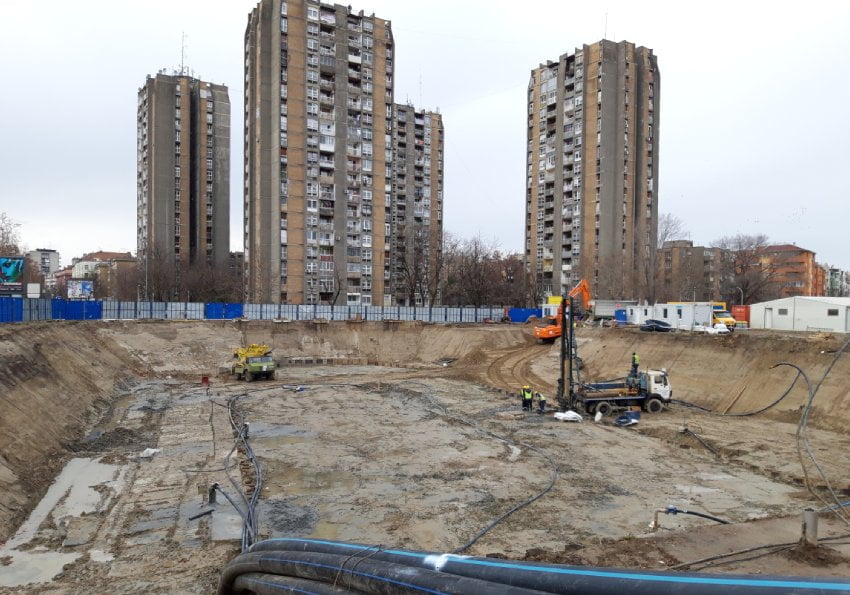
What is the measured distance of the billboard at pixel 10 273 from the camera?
41.2 metres

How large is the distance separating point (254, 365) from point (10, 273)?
19.9 metres

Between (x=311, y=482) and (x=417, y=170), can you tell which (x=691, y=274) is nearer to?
(x=417, y=170)

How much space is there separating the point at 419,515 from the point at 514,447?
24.9 feet

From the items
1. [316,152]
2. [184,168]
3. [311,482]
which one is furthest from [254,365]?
[184,168]

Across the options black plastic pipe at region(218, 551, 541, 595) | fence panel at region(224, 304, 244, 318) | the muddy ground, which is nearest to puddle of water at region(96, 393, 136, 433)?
the muddy ground

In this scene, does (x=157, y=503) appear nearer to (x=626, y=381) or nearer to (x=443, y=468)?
(x=443, y=468)

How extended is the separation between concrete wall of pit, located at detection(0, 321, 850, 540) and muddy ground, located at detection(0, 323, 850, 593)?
0.18 metres

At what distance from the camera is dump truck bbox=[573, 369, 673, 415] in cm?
2619

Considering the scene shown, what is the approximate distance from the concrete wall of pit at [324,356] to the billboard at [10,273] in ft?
15.4

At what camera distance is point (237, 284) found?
8588cm

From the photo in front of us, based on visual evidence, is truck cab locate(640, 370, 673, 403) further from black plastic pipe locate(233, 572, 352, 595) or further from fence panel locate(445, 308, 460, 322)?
fence panel locate(445, 308, 460, 322)

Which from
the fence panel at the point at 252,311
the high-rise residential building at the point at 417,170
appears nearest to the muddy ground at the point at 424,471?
the fence panel at the point at 252,311

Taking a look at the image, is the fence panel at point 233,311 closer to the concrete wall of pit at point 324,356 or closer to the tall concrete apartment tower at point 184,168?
the concrete wall of pit at point 324,356

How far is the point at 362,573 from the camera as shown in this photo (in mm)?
5582
